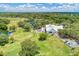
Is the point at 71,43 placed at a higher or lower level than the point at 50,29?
lower

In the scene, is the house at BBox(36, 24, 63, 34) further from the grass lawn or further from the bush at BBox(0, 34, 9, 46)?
the bush at BBox(0, 34, 9, 46)

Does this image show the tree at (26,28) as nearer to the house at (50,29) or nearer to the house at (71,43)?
the house at (50,29)

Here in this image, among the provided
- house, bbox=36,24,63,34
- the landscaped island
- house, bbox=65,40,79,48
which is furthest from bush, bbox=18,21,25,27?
house, bbox=65,40,79,48

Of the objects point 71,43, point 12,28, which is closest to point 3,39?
point 12,28

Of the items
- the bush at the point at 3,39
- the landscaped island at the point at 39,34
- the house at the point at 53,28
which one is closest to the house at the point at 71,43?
the landscaped island at the point at 39,34

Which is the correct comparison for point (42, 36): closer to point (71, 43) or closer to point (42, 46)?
point (42, 46)

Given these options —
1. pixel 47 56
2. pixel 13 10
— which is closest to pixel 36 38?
pixel 47 56

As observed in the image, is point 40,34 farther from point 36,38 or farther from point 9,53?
point 9,53
